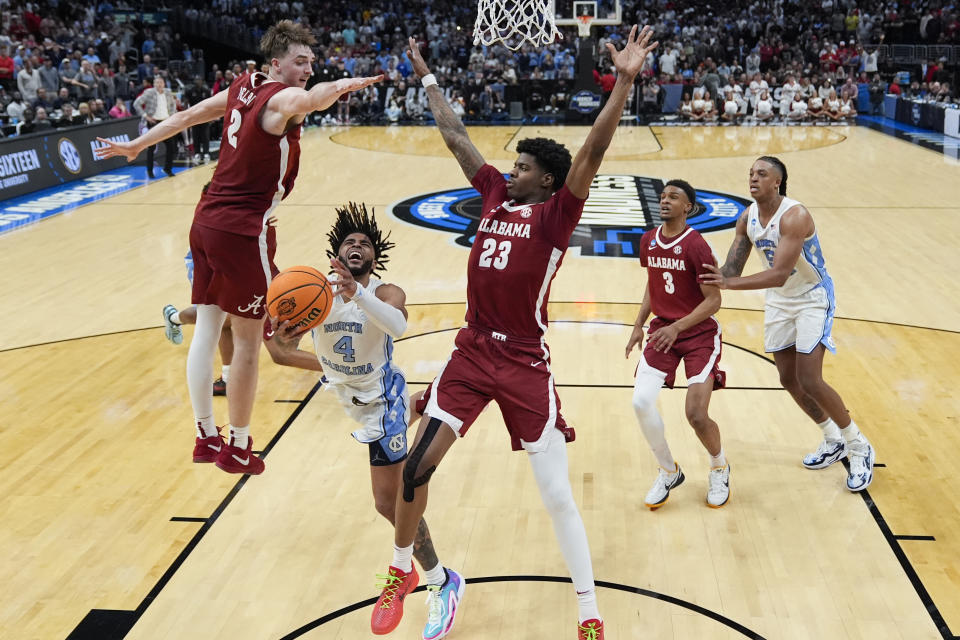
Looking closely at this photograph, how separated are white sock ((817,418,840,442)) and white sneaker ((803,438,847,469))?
0.06ft

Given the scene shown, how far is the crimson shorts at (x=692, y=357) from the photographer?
17.1 feet

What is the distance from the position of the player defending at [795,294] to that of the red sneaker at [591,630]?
83.7 inches

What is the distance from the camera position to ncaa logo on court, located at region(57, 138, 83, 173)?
15914 millimetres

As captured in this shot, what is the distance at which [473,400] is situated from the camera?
13.0 ft

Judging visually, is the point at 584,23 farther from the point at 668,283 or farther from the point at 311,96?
the point at 311,96

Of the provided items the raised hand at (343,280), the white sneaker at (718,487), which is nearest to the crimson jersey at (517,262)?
the raised hand at (343,280)

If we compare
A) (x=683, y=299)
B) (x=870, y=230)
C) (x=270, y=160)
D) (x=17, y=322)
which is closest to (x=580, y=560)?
(x=683, y=299)

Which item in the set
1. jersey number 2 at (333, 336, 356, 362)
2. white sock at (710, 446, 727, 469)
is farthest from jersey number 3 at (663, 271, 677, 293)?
jersey number 2 at (333, 336, 356, 362)

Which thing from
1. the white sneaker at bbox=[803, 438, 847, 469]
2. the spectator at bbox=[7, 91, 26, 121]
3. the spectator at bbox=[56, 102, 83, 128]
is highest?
the spectator at bbox=[7, 91, 26, 121]

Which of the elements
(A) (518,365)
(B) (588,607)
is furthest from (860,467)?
(A) (518,365)

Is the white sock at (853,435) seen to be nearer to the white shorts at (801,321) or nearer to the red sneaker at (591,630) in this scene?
the white shorts at (801,321)

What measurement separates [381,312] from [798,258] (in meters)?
2.60

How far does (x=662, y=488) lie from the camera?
530 cm

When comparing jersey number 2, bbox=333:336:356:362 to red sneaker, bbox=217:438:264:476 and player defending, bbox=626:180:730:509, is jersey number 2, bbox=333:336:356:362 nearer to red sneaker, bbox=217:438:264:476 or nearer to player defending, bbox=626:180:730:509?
red sneaker, bbox=217:438:264:476
